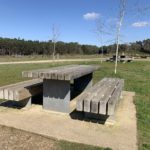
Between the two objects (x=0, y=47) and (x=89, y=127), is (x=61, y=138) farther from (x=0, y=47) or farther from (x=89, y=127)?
(x=0, y=47)

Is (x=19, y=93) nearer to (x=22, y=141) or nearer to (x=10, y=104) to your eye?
(x=10, y=104)

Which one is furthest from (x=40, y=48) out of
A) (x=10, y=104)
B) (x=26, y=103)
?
(x=26, y=103)

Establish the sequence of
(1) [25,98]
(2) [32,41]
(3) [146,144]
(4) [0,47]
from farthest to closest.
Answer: (2) [32,41] → (4) [0,47] → (1) [25,98] → (3) [146,144]

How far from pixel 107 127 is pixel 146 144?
900 mm

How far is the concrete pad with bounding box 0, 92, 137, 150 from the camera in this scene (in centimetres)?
380

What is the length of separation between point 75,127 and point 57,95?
3.71ft

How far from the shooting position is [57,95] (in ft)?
17.3

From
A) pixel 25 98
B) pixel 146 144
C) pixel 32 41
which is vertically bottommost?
pixel 146 144

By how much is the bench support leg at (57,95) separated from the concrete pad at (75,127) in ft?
0.62

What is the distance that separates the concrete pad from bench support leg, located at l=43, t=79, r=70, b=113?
0.62 feet

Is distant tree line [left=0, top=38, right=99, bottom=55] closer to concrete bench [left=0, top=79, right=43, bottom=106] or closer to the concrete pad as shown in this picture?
concrete bench [left=0, top=79, right=43, bottom=106]

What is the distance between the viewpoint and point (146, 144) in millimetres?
3717

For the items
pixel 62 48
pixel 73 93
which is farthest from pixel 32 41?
pixel 73 93

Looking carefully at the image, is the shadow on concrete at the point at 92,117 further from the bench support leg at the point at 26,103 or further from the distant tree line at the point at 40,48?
the distant tree line at the point at 40,48
